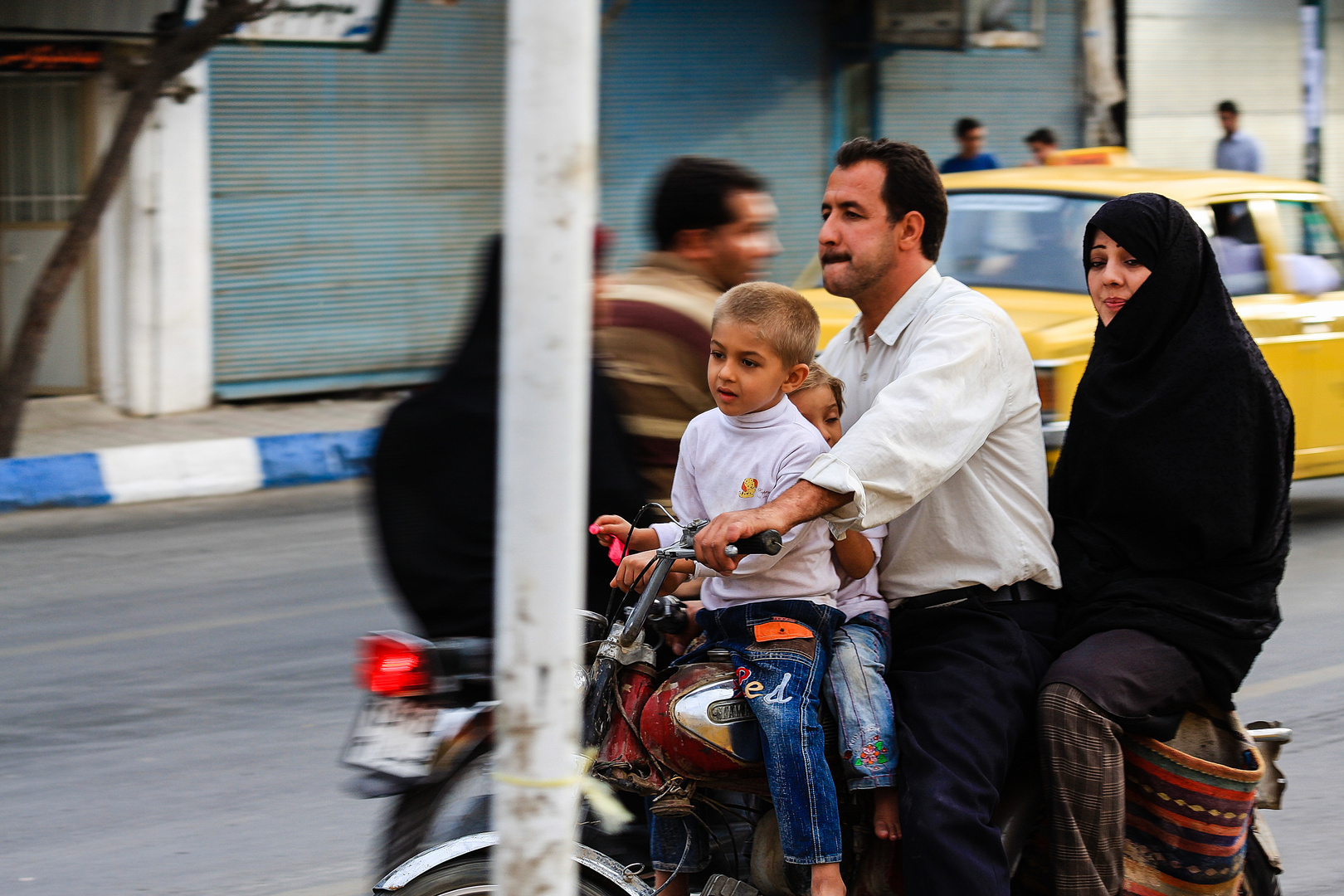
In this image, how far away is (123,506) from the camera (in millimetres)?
9047

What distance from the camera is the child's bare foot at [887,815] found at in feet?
9.02

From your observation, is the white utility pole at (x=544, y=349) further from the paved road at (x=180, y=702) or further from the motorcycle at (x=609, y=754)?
the paved road at (x=180, y=702)

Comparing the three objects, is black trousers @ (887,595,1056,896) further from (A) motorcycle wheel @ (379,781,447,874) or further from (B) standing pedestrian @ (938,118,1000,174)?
(B) standing pedestrian @ (938,118,1000,174)

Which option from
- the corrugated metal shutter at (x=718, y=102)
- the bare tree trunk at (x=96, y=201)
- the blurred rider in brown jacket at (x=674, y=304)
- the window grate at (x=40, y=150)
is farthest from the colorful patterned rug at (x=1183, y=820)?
the corrugated metal shutter at (x=718, y=102)

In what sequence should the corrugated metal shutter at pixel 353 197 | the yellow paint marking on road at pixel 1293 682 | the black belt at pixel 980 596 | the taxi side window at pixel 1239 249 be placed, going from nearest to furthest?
the black belt at pixel 980 596
the yellow paint marking on road at pixel 1293 682
the taxi side window at pixel 1239 249
the corrugated metal shutter at pixel 353 197

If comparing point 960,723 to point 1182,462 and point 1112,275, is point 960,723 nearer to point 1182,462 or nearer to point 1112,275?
point 1182,462

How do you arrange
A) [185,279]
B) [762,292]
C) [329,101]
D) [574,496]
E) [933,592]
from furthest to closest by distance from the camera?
[329,101]
[185,279]
[933,592]
[762,292]
[574,496]

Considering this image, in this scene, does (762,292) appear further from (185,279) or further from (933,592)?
(185,279)

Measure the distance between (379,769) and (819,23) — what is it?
14.6m

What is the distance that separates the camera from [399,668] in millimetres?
2762

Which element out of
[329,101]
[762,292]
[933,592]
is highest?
[329,101]

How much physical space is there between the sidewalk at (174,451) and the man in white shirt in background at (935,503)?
508 centimetres

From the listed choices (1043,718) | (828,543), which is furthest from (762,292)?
(1043,718)

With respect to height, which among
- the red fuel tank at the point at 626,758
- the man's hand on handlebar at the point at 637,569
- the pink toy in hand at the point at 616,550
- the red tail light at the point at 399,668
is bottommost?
the red fuel tank at the point at 626,758
